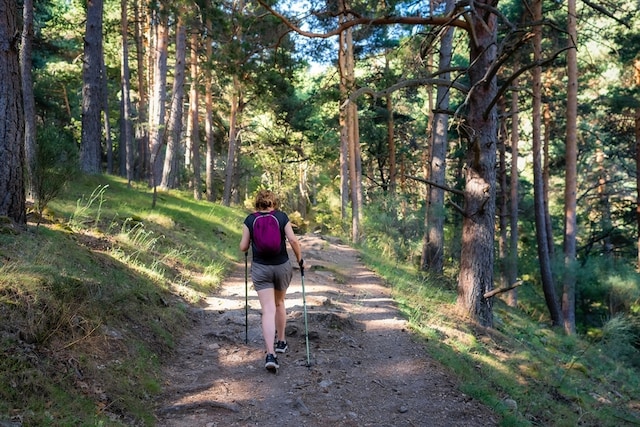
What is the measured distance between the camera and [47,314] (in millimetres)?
3830

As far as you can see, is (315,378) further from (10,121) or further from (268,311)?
(10,121)

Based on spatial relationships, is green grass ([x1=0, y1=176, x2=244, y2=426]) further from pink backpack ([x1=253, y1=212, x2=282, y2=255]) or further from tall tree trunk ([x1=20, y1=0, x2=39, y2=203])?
tall tree trunk ([x1=20, y1=0, x2=39, y2=203])

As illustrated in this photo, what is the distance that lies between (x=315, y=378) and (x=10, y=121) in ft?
15.6

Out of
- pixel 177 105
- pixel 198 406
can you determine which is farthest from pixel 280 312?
pixel 177 105

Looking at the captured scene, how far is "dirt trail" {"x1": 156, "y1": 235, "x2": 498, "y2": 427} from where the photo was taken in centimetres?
404

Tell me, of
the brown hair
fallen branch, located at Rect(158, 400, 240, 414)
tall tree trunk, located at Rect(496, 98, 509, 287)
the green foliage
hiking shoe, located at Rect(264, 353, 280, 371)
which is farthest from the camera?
tall tree trunk, located at Rect(496, 98, 509, 287)

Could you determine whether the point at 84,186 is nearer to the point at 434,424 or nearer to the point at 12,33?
the point at 12,33

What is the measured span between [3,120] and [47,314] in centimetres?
313

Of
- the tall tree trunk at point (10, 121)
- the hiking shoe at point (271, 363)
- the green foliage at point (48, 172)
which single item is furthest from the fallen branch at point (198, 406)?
the green foliage at point (48, 172)

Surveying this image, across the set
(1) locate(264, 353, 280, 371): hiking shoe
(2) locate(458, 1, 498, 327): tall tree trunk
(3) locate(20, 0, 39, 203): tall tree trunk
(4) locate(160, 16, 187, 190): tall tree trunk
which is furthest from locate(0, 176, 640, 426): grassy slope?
(4) locate(160, 16, 187, 190): tall tree trunk

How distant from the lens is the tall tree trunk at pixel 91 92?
13.1 m

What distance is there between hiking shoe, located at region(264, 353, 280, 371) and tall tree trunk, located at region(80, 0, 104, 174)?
10626 mm

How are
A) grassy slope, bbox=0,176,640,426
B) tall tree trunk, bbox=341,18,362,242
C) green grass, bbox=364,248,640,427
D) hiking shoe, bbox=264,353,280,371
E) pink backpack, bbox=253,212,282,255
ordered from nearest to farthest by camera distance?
grassy slope, bbox=0,176,640,426 → hiking shoe, bbox=264,353,280,371 → pink backpack, bbox=253,212,282,255 → green grass, bbox=364,248,640,427 → tall tree trunk, bbox=341,18,362,242

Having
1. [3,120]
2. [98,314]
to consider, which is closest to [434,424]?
[98,314]
